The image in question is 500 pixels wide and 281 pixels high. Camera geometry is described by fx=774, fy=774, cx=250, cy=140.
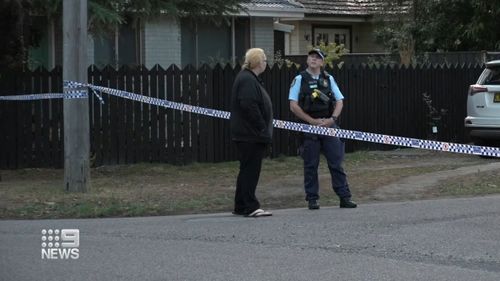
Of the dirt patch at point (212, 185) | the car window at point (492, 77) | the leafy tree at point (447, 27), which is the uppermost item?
the leafy tree at point (447, 27)

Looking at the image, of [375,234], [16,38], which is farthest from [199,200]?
[16,38]

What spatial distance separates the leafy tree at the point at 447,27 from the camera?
20.4m

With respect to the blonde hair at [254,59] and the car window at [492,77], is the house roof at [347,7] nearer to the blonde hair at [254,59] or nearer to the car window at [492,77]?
the car window at [492,77]

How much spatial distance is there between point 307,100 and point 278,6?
10.3 metres

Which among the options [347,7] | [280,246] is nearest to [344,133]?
[280,246]

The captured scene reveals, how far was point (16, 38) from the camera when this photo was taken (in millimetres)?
12391

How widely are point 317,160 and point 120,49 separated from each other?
9187 millimetres

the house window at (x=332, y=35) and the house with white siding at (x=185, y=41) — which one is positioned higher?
the house window at (x=332, y=35)

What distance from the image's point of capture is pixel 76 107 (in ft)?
33.4

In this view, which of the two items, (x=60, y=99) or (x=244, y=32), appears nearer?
(x=60, y=99)

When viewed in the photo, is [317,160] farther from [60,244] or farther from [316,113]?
[60,244]

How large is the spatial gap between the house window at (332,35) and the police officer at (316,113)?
19045 millimetres

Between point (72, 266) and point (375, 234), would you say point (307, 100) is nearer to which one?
point (375, 234)

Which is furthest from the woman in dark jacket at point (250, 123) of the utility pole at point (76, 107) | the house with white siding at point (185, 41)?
the house with white siding at point (185, 41)
